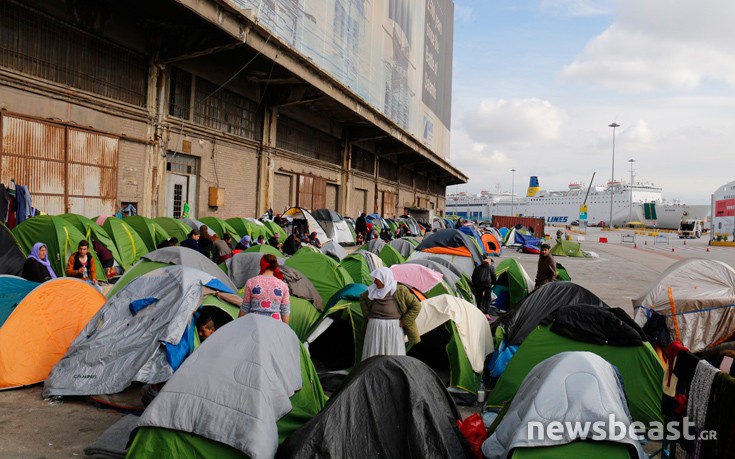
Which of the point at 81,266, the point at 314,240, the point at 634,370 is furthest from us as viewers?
the point at 314,240

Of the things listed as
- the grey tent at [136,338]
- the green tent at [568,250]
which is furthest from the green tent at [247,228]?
the green tent at [568,250]

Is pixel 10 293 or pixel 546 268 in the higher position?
pixel 546 268

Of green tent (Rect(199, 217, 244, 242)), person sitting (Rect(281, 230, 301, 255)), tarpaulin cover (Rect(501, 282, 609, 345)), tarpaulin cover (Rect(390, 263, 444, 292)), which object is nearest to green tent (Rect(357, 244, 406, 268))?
person sitting (Rect(281, 230, 301, 255))

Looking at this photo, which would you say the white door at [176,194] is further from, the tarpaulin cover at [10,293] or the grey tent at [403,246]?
the tarpaulin cover at [10,293]

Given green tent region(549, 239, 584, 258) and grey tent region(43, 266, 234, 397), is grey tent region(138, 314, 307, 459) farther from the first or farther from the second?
green tent region(549, 239, 584, 258)

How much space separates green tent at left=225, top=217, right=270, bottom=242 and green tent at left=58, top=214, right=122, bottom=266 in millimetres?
5438

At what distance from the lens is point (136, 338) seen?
556 centimetres

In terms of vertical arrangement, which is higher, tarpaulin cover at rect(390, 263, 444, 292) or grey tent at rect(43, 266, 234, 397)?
tarpaulin cover at rect(390, 263, 444, 292)

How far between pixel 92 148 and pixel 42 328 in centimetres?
964

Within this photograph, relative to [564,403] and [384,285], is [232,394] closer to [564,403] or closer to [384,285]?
[384,285]

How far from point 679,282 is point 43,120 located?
14.0 m

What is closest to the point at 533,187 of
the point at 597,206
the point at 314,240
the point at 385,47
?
the point at 597,206

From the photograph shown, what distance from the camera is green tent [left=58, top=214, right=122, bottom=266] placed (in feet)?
36.4
